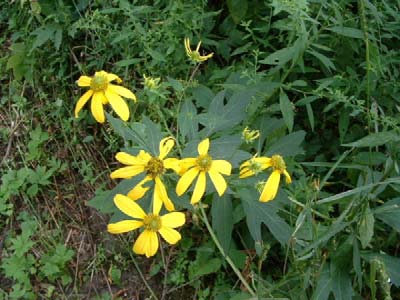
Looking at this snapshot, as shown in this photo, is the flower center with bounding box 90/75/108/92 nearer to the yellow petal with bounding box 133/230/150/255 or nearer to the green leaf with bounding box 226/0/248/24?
the yellow petal with bounding box 133/230/150/255

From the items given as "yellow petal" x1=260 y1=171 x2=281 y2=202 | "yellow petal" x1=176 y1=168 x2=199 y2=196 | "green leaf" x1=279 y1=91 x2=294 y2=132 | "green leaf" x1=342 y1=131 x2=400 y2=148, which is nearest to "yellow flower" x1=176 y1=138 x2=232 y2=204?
"yellow petal" x1=176 y1=168 x2=199 y2=196

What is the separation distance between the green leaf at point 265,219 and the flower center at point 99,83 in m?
0.50

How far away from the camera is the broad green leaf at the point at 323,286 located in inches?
62.6

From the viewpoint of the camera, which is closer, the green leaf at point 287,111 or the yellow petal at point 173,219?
the yellow petal at point 173,219

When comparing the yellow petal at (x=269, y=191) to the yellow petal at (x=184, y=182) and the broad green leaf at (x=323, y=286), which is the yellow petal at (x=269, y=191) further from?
the broad green leaf at (x=323, y=286)

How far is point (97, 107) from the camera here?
60.2 inches

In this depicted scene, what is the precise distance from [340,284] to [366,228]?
0.25m

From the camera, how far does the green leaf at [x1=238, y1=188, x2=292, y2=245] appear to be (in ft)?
5.48

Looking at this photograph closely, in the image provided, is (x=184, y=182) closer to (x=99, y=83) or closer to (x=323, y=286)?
(x=99, y=83)

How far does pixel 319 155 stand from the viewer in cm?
232

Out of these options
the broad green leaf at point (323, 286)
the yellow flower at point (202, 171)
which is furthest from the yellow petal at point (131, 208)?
the broad green leaf at point (323, 286)

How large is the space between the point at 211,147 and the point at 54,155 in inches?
49.4

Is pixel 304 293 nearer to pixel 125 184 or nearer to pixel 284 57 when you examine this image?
pixel 125 184

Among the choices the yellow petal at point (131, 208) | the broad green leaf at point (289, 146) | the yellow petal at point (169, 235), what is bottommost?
the broad green leaf at point (289, 146)
